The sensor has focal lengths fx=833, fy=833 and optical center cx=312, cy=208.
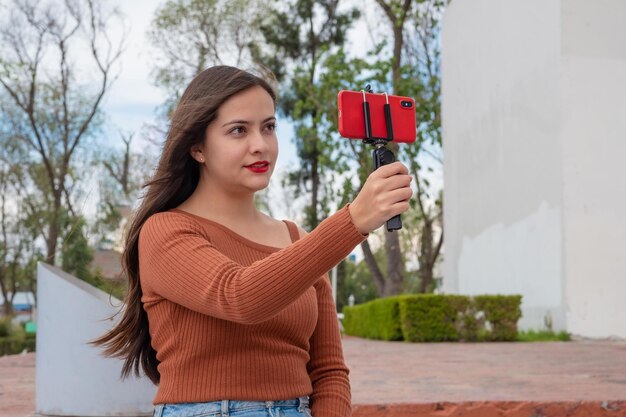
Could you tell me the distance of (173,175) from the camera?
186cm

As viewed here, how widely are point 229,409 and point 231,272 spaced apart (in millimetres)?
294

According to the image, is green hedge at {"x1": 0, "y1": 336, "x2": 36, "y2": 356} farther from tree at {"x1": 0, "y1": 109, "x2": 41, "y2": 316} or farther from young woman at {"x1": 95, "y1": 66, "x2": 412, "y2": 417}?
young woman at {"x1": 95, "y1": 66, "x2": 412, "y2": 417}

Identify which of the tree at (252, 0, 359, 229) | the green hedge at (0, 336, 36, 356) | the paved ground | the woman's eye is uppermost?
the tree at (252, 0, 359, 229)

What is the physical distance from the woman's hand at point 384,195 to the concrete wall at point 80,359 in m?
2.04

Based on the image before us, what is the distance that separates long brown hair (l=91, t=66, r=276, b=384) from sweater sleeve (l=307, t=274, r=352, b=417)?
1.24 feet

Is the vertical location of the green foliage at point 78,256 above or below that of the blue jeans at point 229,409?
above

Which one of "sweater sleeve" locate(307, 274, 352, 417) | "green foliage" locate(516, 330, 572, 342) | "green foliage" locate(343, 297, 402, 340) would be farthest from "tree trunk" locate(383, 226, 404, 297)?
"sweater sleeve" locate(307, 274, 352, 417)

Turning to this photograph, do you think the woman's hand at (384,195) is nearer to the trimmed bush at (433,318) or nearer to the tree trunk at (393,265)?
the trimmed bush at (433,318)

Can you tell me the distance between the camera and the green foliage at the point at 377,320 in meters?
11.8

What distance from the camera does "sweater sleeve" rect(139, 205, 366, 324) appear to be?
1.49m

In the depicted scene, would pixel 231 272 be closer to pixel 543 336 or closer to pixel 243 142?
pixel 243 142

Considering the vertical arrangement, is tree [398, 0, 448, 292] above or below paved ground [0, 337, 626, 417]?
above

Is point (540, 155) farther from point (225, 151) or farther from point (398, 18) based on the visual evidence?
point (225, 151)

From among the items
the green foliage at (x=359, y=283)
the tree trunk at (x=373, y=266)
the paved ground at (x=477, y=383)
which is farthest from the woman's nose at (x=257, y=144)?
the green foliage at (x=359, y=283)
